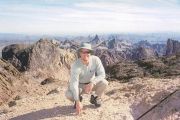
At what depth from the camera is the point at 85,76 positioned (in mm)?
11906

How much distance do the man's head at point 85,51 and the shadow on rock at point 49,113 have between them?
73.9 inches

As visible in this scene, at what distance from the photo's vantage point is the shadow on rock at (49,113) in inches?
489

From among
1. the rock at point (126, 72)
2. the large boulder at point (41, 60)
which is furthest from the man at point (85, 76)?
the large boulder at point (41, 60)

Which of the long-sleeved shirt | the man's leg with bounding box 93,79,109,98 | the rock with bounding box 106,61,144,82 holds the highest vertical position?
the long-sleeved shirt

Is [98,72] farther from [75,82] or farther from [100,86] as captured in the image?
[75,82]

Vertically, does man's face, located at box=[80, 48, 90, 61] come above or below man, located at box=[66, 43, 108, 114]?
above

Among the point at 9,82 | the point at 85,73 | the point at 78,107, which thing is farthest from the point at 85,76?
the point at 9,82

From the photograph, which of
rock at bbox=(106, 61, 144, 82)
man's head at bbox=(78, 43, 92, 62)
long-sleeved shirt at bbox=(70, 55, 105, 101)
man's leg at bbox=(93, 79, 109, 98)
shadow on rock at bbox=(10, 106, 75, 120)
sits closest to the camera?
man's head at bbox=(78, 43, 92, 62)

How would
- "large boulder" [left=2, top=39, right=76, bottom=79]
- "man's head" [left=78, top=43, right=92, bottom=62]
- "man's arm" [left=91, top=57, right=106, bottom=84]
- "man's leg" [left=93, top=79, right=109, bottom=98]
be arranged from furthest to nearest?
"large boulder" [left=2, top=39, right=76, bottom=79]
"man's leg" [left=93, top=79, right=109, bottom=98]
"man's arm" [left=91, top=57, right=106, bottom=84]
"man's head" [left=78, top=43, right=92, bottom=62]

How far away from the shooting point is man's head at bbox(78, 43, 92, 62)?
11156mm

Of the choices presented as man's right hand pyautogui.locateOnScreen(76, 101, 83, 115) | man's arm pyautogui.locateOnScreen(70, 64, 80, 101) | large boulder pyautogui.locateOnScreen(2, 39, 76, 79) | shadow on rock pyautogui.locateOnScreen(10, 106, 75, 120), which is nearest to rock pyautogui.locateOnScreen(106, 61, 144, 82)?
shadow on rock pyautogui.locateOnScreen(10, 106, 75, 120)

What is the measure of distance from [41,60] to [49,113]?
45765 millimetres

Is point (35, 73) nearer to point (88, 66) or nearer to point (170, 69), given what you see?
point (170, 69)

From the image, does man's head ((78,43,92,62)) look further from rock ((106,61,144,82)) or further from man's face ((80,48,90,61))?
rock ((106,61,144,82))
